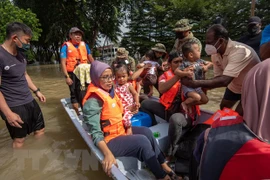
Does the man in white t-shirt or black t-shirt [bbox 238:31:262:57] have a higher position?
black t-shirt [bbox 238:31:262:57]

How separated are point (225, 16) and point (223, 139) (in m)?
18.2

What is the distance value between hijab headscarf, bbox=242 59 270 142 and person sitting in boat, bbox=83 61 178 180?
1.21 m

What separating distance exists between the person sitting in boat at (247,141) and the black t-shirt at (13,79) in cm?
261

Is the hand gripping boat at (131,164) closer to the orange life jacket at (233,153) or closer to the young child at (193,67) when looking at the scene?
the young child at (193,67)

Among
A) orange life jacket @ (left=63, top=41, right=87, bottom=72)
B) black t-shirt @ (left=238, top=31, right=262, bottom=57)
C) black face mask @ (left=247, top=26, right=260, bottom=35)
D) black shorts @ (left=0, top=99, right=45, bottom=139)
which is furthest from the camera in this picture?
orange life jacket @ (left=63, top=41, right=87, bottom=72)

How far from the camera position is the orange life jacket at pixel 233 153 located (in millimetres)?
923

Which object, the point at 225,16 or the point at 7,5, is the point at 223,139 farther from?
the point at 7,5

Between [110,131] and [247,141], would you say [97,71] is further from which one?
[247,141]


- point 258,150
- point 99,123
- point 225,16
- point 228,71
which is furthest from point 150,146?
point 225,16

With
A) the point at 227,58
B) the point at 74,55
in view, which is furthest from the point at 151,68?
the point at 227,58

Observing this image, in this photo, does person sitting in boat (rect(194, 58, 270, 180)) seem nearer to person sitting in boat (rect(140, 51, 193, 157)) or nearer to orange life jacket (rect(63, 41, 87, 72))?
person sitting in boat (rect(140, 51, 193, 157))

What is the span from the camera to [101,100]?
2.12m

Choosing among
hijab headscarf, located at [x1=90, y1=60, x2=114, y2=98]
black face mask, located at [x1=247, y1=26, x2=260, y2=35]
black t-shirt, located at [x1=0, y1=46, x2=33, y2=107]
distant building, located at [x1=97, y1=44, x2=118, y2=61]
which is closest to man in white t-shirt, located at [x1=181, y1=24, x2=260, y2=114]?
hijab headscarf, located at [x1=90, y1=60, x2=114, y2=98]

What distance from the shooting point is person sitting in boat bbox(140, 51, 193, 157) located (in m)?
2.38
